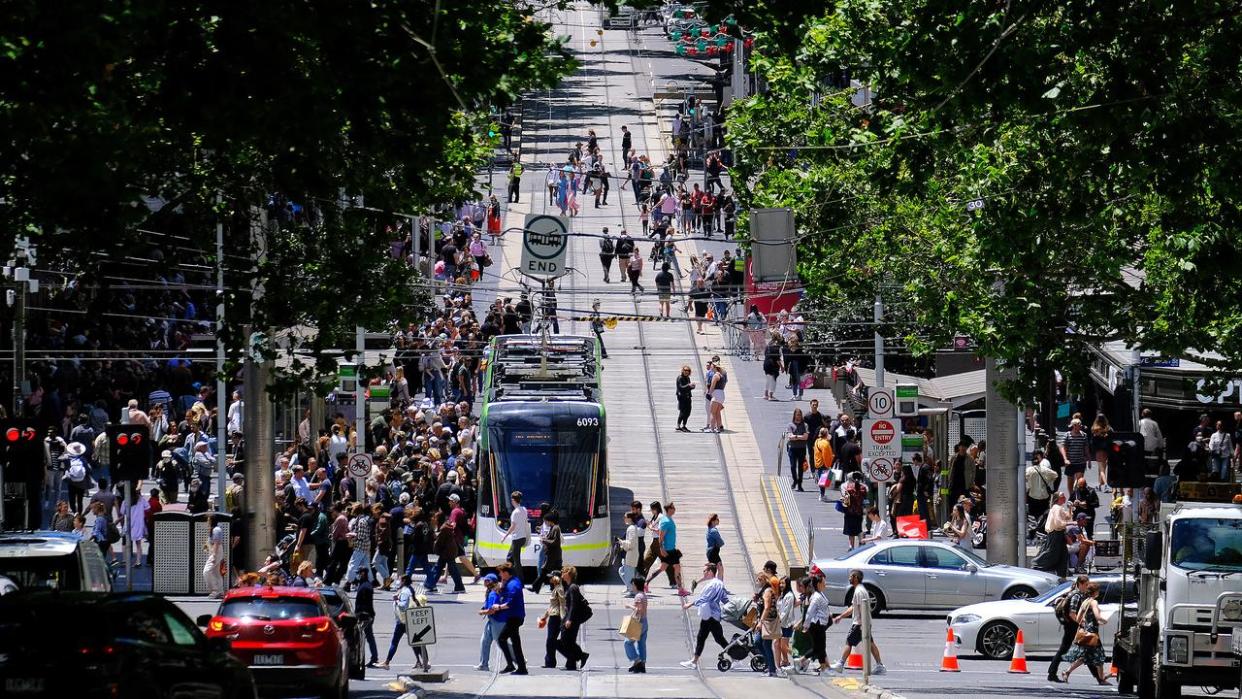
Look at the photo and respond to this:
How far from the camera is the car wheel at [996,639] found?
2966 cm

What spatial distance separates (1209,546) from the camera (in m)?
22.5

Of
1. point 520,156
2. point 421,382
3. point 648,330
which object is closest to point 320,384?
point 421,382

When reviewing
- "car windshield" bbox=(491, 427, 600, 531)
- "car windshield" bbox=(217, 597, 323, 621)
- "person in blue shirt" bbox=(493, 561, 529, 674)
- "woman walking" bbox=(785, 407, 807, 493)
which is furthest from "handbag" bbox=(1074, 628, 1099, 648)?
"woman walking" bbox=(785, 407, 807, 493)

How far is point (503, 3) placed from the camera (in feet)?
68.5

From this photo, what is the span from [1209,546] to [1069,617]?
529 centimetres

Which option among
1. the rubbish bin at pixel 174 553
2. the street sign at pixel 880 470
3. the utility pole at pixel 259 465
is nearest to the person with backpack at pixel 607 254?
the street sign at pixel 880 470

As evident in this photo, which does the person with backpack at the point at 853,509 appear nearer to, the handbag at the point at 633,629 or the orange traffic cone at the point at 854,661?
the orange traffic cone at the point at 854,661

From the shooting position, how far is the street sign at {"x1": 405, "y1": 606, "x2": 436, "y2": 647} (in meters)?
25.9

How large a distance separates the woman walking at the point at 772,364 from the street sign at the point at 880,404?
1141 centimetres

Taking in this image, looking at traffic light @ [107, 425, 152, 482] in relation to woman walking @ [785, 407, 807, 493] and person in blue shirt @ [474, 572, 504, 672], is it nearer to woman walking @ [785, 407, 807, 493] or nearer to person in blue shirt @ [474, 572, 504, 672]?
person in blue shirt @ [474, 572, 504, 672]

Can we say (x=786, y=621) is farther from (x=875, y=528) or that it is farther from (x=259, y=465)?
(x=259, y=465)

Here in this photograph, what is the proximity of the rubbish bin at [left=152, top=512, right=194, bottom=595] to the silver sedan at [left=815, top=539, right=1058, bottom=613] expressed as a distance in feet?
34.6

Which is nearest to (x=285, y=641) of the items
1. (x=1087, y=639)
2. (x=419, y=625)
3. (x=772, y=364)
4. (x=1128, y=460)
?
(x=419, y=625)

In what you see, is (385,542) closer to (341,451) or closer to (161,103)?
(341,451)
